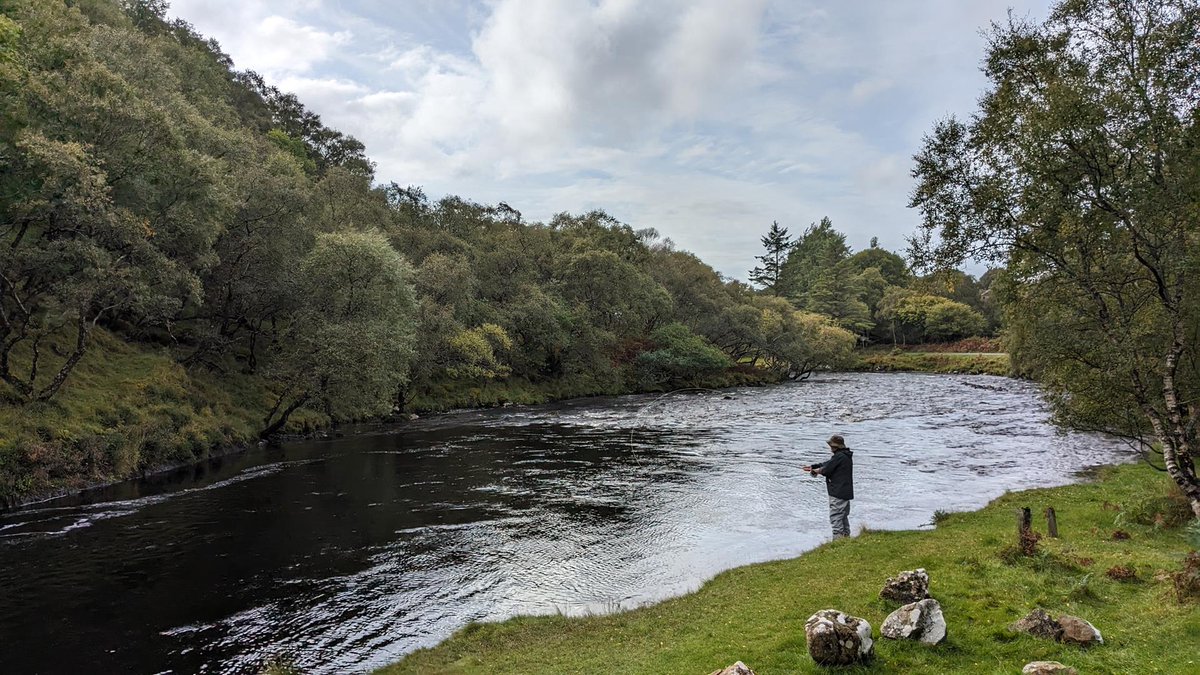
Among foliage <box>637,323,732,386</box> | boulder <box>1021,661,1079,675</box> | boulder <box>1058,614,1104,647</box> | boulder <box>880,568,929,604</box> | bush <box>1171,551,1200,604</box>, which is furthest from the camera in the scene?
foliage <box>637,323,732,386</box>

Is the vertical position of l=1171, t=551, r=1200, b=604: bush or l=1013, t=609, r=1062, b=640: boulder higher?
l=1171, t=551, r=1200, b=604: bush

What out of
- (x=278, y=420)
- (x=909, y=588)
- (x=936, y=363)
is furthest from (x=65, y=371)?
(x=936, y=363)

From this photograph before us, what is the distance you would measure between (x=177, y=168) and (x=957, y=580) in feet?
116

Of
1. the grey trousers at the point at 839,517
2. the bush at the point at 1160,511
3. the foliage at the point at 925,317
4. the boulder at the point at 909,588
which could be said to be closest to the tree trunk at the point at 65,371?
the grey trousers at the point at 839,517

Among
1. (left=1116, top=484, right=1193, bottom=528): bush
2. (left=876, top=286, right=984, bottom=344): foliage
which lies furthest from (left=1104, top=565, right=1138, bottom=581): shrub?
(left=876, top=286, right=984, bottom=344): foliage

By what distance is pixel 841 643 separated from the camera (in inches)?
317

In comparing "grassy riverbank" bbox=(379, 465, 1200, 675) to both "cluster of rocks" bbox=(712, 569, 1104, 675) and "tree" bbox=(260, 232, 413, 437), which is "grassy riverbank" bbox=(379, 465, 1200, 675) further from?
"tree" bbox=(260, 232, 413, 437)

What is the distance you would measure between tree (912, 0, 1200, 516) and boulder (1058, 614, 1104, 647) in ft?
26.1

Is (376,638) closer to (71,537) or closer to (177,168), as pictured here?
(71,537)

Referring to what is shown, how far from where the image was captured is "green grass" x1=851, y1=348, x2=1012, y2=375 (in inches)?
3612

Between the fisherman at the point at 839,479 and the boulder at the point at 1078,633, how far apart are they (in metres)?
7.39

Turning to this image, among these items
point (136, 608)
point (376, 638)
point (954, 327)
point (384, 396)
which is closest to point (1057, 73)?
point (376, 638)

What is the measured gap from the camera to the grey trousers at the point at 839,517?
16.5 m

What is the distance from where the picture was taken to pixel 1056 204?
14.0 meters
